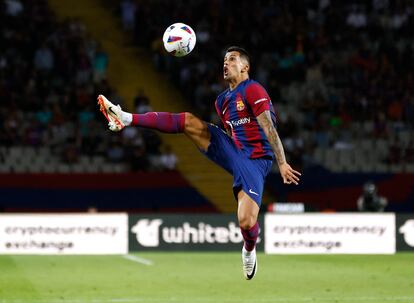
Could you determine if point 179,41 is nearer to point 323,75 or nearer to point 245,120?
point 245,120

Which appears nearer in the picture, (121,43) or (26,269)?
(26,269)

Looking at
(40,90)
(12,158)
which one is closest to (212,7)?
(40,90)

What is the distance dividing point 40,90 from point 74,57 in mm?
1493

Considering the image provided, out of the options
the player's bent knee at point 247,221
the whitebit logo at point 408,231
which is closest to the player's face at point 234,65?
the player's bent knee at point 247,221

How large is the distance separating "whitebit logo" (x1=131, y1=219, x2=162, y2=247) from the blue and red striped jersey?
809 cm

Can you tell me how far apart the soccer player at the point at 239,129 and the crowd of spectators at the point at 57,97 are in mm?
11908

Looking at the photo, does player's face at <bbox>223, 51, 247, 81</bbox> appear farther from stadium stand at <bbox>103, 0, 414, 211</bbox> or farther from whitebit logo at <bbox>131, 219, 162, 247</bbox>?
stadium stand at <bbox>103, 0, 414, 211</bbox>

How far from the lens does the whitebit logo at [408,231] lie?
1816 cm

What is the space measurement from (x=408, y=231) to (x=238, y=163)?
29.5ft

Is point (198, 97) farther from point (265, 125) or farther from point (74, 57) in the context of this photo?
point (265, 125)

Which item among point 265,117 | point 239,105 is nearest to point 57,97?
point 239,105

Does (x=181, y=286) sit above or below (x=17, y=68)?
below

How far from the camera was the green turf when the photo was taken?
11.6m

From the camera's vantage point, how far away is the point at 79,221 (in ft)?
58.6
